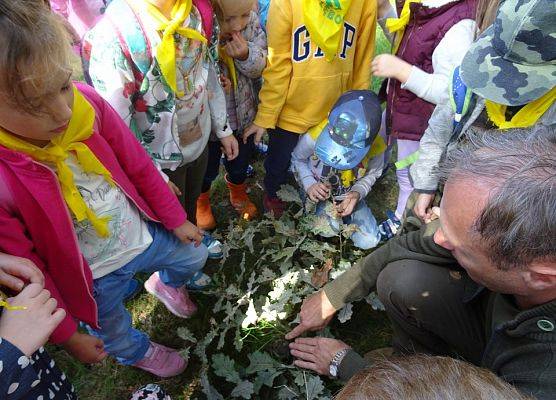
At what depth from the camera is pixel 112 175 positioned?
1.65 metres

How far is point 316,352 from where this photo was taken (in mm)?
2107

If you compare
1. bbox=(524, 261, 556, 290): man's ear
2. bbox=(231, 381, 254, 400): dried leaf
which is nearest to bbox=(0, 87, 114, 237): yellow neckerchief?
bbox=(231, 381, 254, 400): dried leaf

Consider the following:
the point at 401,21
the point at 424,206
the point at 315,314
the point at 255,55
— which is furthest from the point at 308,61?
the point at 315,314

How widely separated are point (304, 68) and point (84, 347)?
1808 mm

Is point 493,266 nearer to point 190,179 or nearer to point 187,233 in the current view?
point 187,233

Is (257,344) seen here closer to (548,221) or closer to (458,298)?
(458,298)

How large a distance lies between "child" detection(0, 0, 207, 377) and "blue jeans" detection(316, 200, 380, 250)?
998 millimetres

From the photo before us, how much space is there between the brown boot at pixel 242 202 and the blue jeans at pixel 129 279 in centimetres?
89

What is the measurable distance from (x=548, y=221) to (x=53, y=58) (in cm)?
144

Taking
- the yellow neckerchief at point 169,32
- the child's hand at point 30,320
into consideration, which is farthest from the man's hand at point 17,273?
the yellow neckerchief at point 169,32

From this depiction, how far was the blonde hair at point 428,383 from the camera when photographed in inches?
32.2

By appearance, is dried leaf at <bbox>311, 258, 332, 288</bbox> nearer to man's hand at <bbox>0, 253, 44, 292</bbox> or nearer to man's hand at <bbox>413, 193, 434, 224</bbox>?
man's hand at <bbox>413, 193, 434, 224</bbox>

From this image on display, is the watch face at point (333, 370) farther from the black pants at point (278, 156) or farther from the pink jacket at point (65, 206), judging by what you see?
the black pants at point (278, 156)

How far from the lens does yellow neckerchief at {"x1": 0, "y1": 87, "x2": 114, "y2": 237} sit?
138 centimetres
